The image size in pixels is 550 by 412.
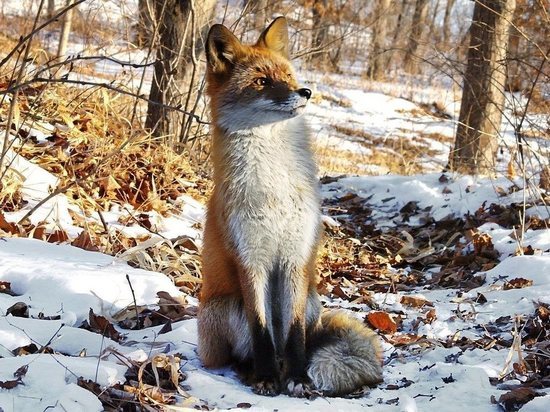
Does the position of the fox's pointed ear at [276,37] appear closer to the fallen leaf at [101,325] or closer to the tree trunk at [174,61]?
the fallen leaf at [101,325]

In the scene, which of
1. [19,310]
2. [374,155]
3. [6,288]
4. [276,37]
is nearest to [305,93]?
[276,37]

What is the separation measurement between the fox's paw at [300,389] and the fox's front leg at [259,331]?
0.06 meters

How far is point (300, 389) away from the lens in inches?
142

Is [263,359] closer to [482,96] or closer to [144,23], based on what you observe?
[144,23]

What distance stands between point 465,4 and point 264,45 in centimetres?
3402

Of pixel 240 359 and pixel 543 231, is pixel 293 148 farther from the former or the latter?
pixel 543 231

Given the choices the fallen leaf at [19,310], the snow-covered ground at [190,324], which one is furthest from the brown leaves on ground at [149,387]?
the fallen leaf at [19,310]

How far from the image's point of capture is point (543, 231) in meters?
6.27

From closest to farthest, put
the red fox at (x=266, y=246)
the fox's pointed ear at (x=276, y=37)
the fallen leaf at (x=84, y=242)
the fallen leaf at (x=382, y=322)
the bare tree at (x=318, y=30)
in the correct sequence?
1. the red fox at (x=266, y=246)
2. the fox's pointed ear at (x=276, y=37)
3. the fallen leaf at (x=382, y=322)
4. the fallen leaf at (x=84, y=242)
5. the bare tree at (x=318, y=30)

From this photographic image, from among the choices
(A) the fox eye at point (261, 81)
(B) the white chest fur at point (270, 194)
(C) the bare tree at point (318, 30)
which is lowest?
(B) the white chest fur at point (270, 194)

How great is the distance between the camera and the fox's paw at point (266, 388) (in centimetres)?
356

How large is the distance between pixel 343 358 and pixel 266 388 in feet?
1.47

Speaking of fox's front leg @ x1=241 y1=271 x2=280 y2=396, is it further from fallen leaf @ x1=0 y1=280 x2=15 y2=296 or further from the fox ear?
fallen leaf @ x1=0 y1=280 x2=15 y2=296

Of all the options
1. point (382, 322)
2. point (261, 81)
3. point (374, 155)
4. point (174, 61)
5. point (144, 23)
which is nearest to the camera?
point (261, 81)
